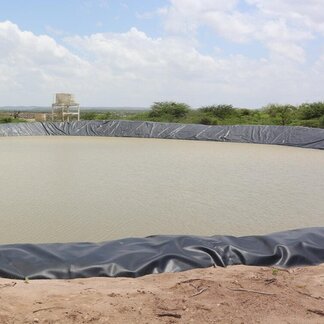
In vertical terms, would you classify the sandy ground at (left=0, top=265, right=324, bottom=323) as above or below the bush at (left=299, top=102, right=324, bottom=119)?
below

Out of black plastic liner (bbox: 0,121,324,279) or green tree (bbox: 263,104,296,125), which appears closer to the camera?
black plastic liner (bbox: 0,121,324,279)

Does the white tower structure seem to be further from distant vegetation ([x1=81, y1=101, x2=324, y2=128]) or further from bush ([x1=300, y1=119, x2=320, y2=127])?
bush ([x1=300, y1=119, x2=320, y2=127])

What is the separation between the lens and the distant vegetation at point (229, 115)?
54.0 feet

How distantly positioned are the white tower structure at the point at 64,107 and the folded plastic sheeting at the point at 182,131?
271cm

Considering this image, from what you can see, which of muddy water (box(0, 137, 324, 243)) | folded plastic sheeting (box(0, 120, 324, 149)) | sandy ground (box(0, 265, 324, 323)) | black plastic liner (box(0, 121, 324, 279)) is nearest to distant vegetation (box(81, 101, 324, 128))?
folded plastic sheeting (box(0, 120, 324, 149))

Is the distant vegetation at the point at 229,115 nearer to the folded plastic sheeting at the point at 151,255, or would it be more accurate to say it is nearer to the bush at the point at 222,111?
the bush at the point at 222,111

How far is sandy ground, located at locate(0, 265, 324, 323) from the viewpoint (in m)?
Answer: 1.93

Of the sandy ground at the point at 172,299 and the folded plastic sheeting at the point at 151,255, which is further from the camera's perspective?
the folded plastic sheeting at the point at 151,255

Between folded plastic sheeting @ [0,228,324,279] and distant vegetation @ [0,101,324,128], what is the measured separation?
13146mm

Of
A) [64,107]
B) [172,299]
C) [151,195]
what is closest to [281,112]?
[64,107]

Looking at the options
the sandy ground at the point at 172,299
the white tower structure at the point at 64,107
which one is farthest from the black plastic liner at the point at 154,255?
the white tower structure at the point at 64,107

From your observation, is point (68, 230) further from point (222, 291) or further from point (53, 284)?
point (222, 291)

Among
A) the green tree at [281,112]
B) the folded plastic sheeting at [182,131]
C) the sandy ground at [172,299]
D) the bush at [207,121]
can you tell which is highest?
the green tree at [281,112]

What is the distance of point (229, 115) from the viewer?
1903 cm
